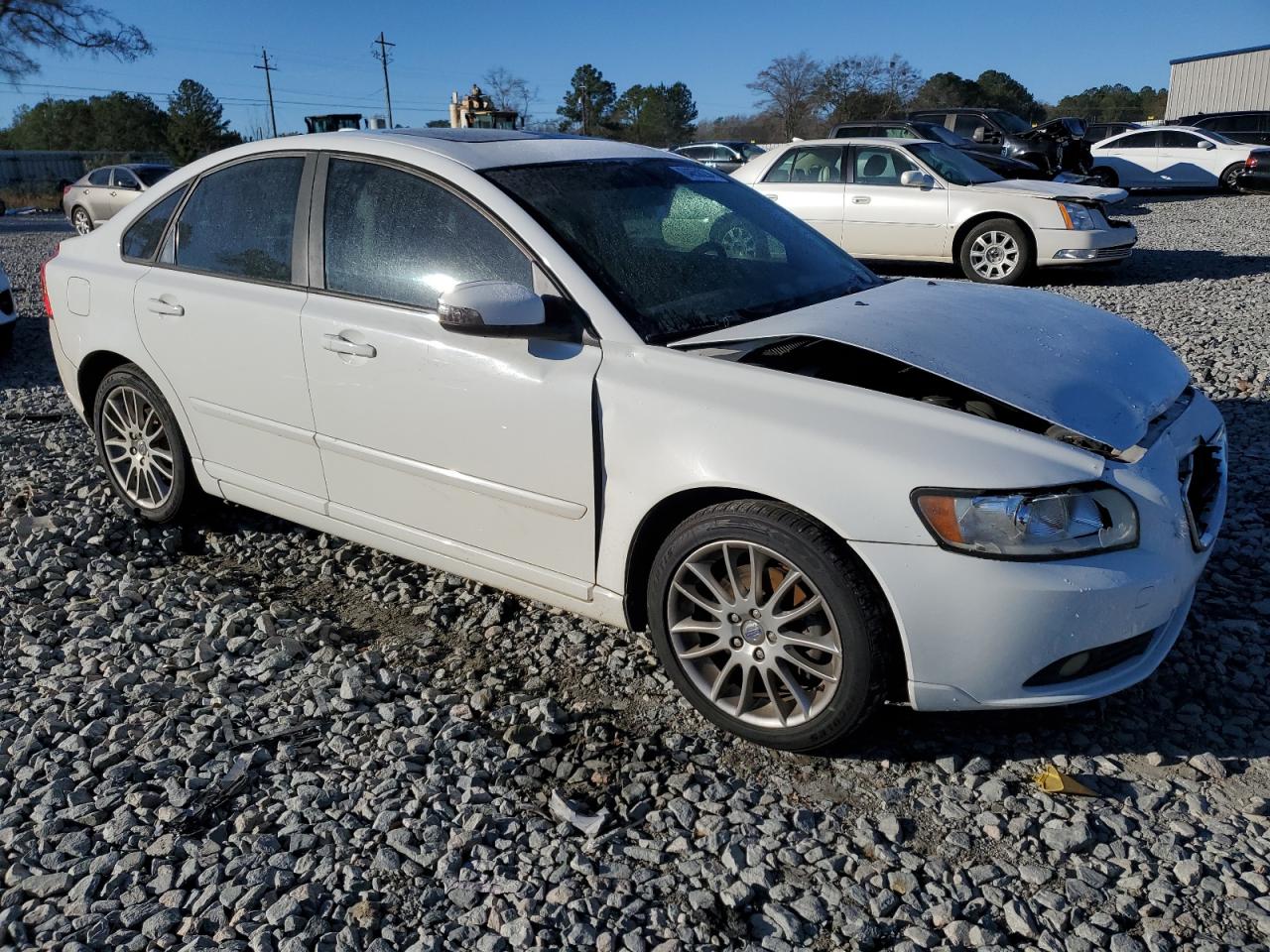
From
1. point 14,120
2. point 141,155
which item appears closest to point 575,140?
point 141,155

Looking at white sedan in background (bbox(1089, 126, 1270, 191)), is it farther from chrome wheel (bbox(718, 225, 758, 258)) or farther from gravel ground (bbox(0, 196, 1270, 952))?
gravel ground (bbox(0, 196, 1270, 952))

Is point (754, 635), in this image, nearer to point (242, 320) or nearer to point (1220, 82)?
point (242, 320)

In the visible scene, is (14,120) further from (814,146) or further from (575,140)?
(575,140)

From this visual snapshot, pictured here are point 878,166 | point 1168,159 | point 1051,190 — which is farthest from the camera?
point 1168,159

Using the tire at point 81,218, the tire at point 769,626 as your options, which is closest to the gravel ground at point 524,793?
the tire at point 769,626

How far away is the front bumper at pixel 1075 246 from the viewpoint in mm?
10188

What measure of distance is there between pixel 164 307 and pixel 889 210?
28.1 ft

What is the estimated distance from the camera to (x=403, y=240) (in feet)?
11.4

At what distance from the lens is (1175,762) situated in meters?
2.84

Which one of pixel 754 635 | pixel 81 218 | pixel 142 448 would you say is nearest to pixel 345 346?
pixel 142 448

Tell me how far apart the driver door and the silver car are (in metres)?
18.9

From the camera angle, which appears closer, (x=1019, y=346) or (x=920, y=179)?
(x=1019, y=346)

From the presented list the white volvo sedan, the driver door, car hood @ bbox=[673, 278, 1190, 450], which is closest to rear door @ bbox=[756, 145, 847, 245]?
the white volvo sedan

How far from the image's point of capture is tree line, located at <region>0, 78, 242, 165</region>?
56.2 metres
